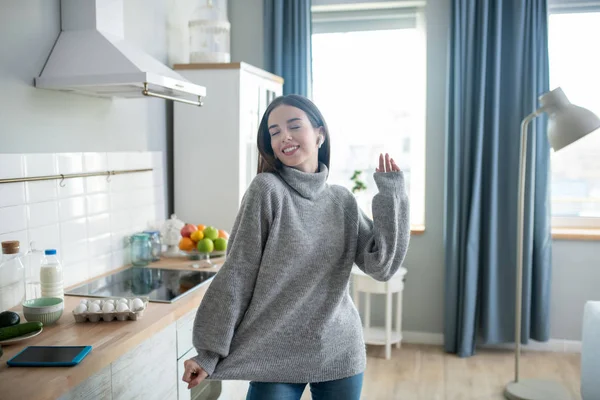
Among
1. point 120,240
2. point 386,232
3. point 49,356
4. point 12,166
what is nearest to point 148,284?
point 120,240

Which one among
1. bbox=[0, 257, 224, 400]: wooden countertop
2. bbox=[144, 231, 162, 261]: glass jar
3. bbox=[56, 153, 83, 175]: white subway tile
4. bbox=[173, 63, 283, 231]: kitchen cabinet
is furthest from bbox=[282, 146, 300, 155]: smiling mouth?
bbox=[173, 63, 283, 231]: kitchen cabinet

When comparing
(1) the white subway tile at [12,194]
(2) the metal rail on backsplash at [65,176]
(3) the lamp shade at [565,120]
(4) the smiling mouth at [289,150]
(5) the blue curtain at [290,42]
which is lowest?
(1) the white subway tile at [12,194]

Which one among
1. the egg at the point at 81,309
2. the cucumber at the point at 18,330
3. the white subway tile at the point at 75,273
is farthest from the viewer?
the white subway tile at the point at 75,273

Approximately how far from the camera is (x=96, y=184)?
2.61m

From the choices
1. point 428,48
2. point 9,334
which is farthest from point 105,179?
point 428,48

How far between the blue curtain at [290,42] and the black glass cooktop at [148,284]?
1.59 metres

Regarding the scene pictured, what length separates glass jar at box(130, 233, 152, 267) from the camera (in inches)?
112

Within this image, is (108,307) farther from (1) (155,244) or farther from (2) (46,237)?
(1) (155,244)

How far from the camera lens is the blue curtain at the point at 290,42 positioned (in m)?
3.83

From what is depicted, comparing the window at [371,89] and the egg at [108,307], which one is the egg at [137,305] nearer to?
the egg at [108,307]

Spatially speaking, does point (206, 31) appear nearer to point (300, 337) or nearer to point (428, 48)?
point (428, 48)

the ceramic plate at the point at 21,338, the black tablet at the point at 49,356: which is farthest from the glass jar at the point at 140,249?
the black tablet at the point at 49,356

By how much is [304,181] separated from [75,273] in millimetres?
1327

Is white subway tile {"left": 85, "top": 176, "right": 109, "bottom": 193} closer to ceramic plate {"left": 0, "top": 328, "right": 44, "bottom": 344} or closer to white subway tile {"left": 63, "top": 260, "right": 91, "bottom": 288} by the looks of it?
white subway tile {"left": 63, "top": 260, "right": 91, "bottom": 288}
